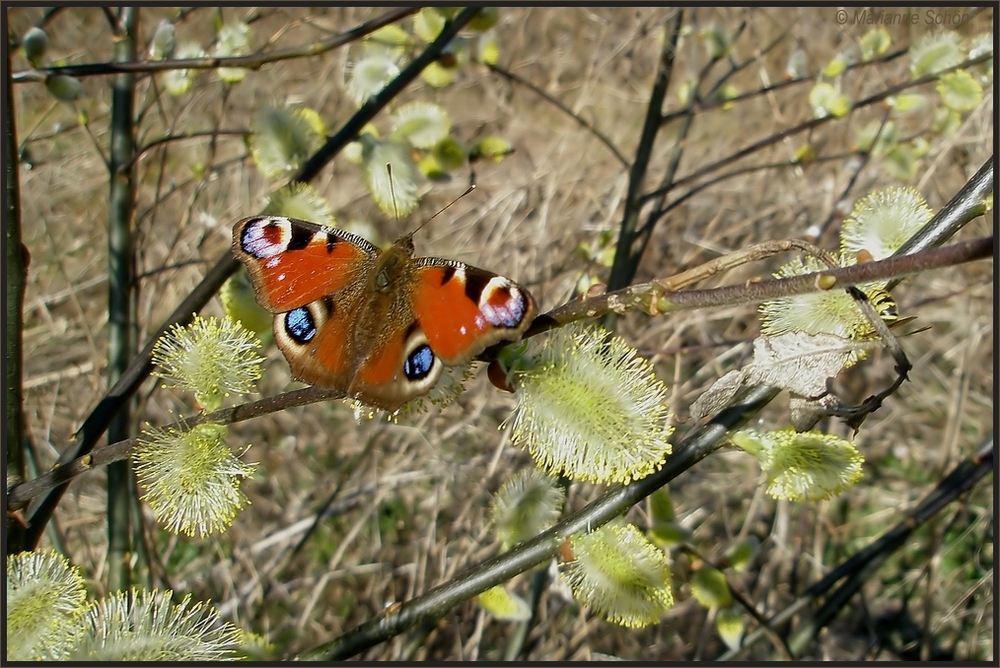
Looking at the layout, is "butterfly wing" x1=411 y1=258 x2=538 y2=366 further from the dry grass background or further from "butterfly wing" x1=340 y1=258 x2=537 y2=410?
the dry grass background

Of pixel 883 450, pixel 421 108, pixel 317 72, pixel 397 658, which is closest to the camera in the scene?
pixel 421 108

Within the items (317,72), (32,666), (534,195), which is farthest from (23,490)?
(317,72)

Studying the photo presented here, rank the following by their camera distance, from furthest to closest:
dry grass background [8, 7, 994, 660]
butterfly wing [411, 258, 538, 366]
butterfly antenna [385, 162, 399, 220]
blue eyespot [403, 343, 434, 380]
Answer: dry grass background [8, 7, 994, 660]
butterfly antenna [385, 162, 399, 220]
blue eyespot [403, 343, 434, 380]
butterfly wing [411, 258, 538, 366]

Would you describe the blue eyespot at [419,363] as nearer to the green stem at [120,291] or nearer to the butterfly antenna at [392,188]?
the butterfly antenna at [392,188]

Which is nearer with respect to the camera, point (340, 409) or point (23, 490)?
point (23, 490)

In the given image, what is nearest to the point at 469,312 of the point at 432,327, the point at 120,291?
the point at 432,327

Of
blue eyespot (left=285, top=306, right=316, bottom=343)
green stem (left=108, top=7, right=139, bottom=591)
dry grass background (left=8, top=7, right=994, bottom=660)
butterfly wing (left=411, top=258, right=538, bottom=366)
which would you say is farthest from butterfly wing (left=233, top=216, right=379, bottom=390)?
dry grass background (left=8, top=7, right=994, bottom=660)

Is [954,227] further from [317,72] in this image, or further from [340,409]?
[317,72]

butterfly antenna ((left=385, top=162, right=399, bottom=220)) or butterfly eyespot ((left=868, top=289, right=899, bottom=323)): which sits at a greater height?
butterfly antenna ((left=385, top=162, right=399, bottom=220))
